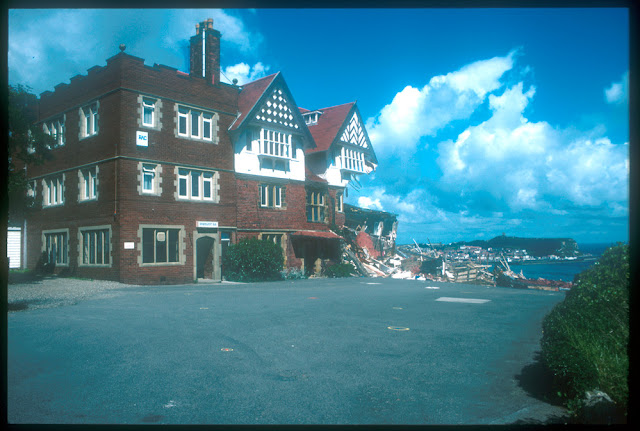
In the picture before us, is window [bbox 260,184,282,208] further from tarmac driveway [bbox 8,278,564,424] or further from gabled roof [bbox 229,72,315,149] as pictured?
tarmac driveway [bbox 8,278,564,424]

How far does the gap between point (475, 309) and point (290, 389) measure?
1069 cm

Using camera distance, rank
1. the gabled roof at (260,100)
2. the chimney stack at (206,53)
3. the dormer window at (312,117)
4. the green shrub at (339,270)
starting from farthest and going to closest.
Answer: the dormer window at (312,117)
the green shrub at (339,270)
the gabled roof at (260,100)
the chimney stack at (206,53)

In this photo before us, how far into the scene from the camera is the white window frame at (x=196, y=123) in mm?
26064

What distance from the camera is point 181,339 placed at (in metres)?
9.71

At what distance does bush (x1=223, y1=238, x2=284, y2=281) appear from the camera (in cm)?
2725

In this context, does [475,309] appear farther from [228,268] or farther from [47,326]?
[228,268]

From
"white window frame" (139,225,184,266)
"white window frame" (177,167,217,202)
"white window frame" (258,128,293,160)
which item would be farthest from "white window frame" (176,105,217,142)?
"white window frame" (139,225,184,266)

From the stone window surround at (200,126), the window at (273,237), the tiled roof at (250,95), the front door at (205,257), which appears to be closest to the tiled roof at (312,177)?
the window at (273,237)

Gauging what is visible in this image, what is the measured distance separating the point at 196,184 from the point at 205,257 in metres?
4.64

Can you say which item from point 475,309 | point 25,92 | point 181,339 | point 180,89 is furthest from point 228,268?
point 181,339

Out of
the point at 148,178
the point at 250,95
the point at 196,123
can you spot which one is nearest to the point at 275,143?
the point at 250,95

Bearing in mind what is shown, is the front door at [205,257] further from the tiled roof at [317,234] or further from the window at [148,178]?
the tiled roof at [317,234]

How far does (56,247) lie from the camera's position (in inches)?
1086

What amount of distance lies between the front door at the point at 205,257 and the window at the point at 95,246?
5.15 meters
